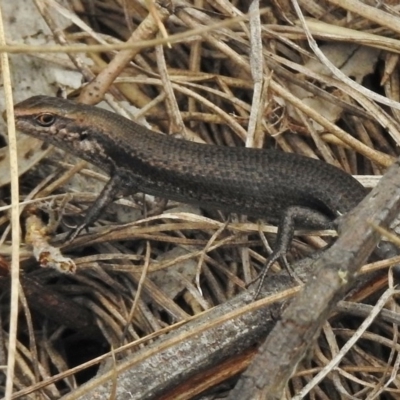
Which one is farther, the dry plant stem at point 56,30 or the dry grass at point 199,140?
the dry plant stem at point 56,30

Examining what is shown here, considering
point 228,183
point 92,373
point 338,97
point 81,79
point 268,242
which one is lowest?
point 92,373

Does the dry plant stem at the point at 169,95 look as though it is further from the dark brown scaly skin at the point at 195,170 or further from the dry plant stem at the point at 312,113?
the dry plant stem at the point at 312,113

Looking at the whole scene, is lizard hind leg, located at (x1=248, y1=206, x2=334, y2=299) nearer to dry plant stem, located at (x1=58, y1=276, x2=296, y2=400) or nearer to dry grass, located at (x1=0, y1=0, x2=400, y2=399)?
dry grass, located at (x1=0, y1=0, x2=400, y2=399)

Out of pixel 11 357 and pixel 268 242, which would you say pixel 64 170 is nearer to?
pixel 268 242

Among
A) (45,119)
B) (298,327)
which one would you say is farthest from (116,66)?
(298,327)

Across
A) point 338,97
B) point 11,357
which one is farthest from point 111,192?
point 11,357

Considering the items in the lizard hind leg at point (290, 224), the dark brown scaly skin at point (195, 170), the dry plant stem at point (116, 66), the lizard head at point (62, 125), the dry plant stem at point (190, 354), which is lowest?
the dry plant stem at point (190, 354)

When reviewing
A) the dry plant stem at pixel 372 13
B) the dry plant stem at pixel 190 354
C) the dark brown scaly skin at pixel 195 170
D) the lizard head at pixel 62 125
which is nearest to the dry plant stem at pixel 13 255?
the dry plant stem at pixel 190 354
